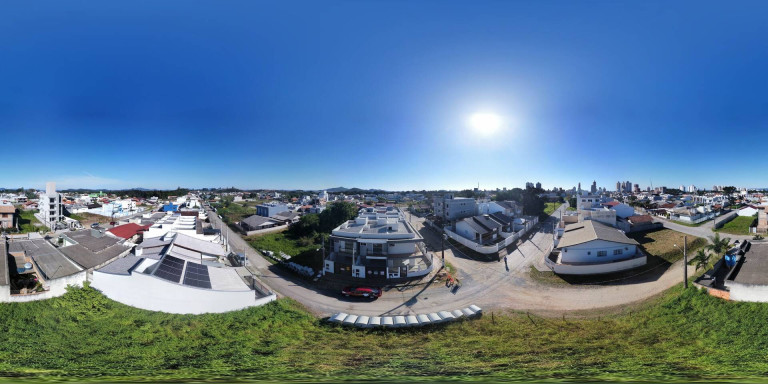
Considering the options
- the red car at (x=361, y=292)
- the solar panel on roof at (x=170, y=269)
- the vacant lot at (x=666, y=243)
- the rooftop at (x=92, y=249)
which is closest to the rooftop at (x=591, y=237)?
the vacant lot at (x=666, y=243)

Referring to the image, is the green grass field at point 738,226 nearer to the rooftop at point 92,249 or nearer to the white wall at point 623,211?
the white wall at point 623,211

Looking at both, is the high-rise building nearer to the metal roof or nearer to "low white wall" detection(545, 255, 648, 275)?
the metal roof

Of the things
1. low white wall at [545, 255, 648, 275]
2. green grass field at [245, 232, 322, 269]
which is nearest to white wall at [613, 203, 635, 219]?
low white wall at [545, 255, 648, 275]

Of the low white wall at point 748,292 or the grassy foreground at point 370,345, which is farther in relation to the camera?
the low white wall at point 748,292

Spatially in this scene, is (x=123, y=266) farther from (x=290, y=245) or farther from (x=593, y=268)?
(x=593, y=268)

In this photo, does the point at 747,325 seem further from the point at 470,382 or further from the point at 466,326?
the point at 470,382

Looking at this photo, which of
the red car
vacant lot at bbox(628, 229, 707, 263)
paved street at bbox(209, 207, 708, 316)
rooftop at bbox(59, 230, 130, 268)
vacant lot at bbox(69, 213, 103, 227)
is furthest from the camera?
vacant lot at bbox(69, 213, 103, 227)

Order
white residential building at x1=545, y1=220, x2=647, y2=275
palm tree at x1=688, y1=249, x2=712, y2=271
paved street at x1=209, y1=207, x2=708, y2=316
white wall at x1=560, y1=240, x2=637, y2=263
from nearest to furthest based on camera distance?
paved street at x1=209, y1=207, x2=708, y2=316 → palm tree at x1=688, y1=249, x2=712, y2=271 → white residential building at x1=545, y1=220, x2=647, y2=275 → white wall at x1=560, y1=240, x2=637, y2=263
